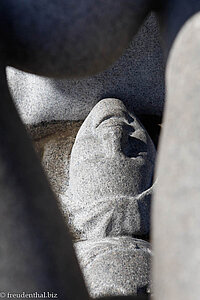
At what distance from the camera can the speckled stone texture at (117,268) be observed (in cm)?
127

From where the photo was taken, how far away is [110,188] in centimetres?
163

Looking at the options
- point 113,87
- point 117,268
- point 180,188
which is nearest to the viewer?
point 180,188

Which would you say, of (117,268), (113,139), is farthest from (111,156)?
(117,268)

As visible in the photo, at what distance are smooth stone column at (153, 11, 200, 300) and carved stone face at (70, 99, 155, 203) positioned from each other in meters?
1.20

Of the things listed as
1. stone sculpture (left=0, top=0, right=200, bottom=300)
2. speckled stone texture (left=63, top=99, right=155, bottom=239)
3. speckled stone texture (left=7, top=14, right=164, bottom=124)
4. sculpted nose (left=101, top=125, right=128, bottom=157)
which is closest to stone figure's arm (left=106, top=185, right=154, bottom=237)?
speckled stone texture (left=63, top=99, right=155, bottom=239)

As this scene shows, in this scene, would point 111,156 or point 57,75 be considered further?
point 111,156

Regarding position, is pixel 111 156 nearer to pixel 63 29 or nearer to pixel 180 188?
pixel 63 29

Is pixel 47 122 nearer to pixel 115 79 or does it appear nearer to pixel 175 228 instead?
pixel 115 79

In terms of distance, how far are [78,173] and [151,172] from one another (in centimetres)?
16

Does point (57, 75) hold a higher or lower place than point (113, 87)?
higher

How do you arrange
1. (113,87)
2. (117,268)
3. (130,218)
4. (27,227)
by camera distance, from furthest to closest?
(113,87)
(130,218)
(117,268)
(27,227)

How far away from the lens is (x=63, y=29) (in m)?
0.52

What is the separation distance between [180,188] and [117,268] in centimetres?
94

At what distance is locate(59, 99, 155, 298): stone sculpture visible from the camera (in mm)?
1447
